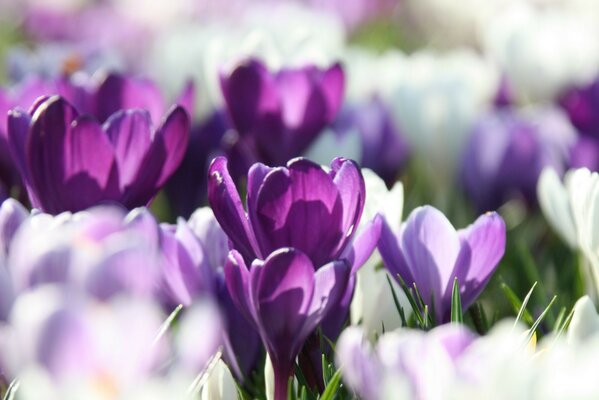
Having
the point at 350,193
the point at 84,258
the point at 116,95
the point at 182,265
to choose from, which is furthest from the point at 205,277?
the point at 116,95

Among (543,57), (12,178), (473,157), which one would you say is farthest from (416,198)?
(12,178)

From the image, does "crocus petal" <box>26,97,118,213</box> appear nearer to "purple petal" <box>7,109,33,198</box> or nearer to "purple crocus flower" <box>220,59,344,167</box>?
"purple petal" <box>7,109,33,198</box>

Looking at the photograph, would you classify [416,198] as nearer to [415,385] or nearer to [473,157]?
[473,157]

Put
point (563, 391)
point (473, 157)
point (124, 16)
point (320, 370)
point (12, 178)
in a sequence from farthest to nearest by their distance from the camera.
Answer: point (124, 16), point (473, 157), point (12, 178), point (320, 370), point (563, 391)

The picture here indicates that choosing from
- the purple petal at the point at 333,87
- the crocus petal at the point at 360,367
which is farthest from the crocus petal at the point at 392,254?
the purple petal at the point at 333,87

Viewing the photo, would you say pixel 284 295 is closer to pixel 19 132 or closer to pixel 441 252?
pixel 441 252


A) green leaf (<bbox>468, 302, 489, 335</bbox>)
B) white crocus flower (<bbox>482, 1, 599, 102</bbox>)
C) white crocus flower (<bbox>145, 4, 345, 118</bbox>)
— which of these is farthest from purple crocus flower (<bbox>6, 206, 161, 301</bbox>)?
white crocus flower (<bbox>482, 1, 599, 102</bbox>)
